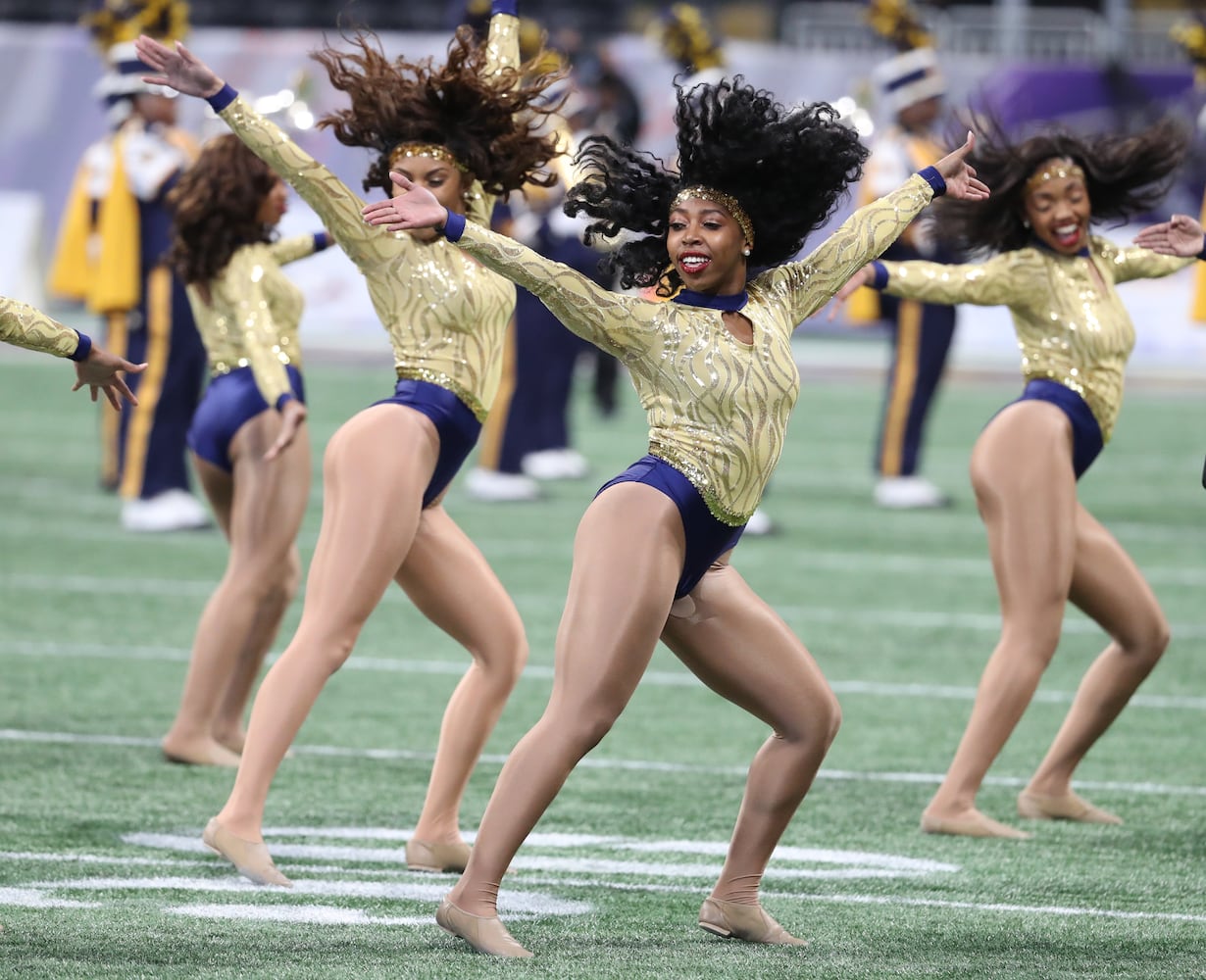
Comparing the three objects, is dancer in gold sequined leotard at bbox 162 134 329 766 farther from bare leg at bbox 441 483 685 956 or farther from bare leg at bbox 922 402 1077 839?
bare leg at bbox 441 483 685 956

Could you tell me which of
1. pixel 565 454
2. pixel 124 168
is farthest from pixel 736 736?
pixel 565 454

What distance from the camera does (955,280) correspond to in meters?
5.88

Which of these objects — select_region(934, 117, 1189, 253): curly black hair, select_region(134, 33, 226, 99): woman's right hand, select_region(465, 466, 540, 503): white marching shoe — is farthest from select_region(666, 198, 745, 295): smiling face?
select_region(465, 466, 540, 503): white marching shoe

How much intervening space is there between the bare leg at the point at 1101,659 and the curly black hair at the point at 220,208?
8.54 feet

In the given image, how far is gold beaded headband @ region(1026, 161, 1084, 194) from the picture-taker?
6020 millimetres

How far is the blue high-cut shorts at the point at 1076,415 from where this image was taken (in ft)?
19.3

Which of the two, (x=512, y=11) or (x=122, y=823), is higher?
(x=512, y=11)

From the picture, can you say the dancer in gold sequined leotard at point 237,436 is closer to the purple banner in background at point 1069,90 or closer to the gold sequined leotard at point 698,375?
the gold sequined leotard at point 698,375

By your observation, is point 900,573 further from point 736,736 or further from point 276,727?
point 276,727

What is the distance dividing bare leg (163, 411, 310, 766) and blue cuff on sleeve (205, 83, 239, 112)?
1.60m

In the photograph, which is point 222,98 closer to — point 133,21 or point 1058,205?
point 1058,205

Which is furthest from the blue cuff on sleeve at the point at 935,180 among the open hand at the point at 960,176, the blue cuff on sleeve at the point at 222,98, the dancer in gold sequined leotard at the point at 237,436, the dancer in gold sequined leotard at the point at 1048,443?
the dancer in gold sequined leotard at the point at 237,436

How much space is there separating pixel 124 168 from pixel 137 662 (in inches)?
177

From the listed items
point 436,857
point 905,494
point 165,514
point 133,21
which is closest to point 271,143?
point 436,857
